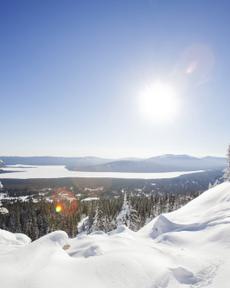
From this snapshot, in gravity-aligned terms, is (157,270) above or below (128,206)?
above

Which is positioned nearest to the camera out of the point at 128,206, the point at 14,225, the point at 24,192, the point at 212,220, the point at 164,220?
the point at 212,220

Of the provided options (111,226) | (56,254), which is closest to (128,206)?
(111,226)

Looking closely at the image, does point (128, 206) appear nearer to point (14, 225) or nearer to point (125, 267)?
point (125, 267)

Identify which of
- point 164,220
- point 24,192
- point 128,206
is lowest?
point 24,192

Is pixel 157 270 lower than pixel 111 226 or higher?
higher

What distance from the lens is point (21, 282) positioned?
724 cm

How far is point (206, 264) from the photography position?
937 centimetres

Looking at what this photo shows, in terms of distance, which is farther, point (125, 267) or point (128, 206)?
point (128, 206)

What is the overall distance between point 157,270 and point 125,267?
112 cm

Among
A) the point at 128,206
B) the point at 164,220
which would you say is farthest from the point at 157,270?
the point at 128,206

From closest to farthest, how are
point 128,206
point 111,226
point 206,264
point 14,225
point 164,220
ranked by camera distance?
1. point 206,264
2. point 164,220
3. point 128,206
4. point 111,226
5. point 14,225

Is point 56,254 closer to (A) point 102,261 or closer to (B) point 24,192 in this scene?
(A) point 102,261

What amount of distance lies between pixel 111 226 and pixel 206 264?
56.6 m

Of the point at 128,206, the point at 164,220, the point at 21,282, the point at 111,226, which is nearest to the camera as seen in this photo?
the point at 21,282
